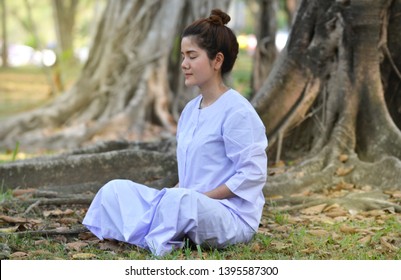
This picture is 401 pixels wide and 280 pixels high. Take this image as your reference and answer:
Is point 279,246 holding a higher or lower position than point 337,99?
lower

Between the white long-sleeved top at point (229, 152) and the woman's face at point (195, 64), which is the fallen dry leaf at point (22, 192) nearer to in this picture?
the white long-sleeved top at point (229, 152)

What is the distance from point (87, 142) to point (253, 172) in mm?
6245

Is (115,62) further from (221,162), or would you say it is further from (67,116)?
(221,162)

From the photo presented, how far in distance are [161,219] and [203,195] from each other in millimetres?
258

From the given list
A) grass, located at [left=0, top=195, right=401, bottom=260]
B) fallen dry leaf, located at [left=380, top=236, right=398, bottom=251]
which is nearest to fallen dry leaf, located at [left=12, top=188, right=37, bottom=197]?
grass, located at [left=0, top=195, right=401, bottom=260]

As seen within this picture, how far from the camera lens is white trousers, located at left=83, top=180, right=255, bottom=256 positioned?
4.30 meters

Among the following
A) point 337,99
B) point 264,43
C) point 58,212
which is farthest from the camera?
point 264,43

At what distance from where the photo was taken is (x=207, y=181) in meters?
4.57

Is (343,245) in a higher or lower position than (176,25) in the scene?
lower

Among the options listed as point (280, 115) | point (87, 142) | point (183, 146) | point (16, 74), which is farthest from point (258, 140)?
point (16, 74)

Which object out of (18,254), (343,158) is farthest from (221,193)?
(343,158)

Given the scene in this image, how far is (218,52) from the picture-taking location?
14.9ft

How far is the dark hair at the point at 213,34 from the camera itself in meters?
4.49

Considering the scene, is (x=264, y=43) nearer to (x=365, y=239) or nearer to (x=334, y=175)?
(x=334, y=175)
